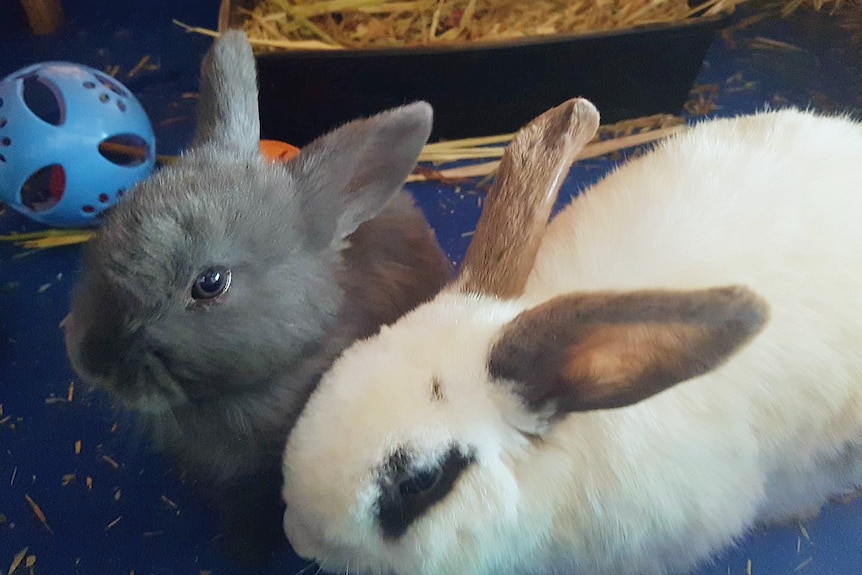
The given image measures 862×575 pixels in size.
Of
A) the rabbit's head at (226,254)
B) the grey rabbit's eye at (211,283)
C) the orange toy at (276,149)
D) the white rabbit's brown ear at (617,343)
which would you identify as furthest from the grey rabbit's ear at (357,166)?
the orange toy at (276,149)

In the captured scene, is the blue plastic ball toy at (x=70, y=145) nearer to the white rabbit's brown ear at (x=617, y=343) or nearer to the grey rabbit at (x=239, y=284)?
the grey rabbit at (x=239, y=284)

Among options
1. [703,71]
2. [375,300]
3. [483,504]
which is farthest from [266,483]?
[703,71]

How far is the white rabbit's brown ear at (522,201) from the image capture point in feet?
3.01

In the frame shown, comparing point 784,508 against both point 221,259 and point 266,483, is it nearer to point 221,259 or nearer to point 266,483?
point 266,483

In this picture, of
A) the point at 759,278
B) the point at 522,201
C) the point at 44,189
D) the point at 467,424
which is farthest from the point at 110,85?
the point at 759,278

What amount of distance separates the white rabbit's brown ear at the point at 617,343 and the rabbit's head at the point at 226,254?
1.03 feet

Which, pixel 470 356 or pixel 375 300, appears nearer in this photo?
pixel 470 356

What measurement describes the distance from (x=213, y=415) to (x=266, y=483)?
158 mm

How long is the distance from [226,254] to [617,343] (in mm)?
474

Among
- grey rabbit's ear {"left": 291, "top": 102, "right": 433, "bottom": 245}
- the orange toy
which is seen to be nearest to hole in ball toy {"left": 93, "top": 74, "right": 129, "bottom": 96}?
the orange toy

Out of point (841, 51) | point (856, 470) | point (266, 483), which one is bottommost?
point (266, 483)

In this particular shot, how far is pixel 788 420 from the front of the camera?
0.91 m

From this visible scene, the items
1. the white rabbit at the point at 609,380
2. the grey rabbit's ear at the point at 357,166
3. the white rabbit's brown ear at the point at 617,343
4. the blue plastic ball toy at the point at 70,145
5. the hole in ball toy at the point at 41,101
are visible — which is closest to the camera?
the white rabbit's brown ear at the point at 617,343

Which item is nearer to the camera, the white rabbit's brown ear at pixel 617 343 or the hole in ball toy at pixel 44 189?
the white rabbit's brown ear at pixel 617 343
